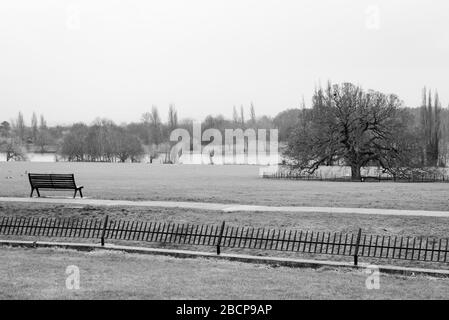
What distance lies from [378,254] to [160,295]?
6.21 metres

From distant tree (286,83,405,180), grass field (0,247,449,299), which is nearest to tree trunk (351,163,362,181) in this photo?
distant tree (286,83,405,180)

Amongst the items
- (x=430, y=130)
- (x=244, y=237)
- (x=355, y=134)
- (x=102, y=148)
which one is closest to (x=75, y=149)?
(x=102, y=148)

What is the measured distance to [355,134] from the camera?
157 ft

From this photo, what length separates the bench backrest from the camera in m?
22.5

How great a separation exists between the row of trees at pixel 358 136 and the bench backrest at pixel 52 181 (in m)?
29.1

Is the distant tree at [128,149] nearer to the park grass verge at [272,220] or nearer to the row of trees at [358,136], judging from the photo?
the row of trees at [358,136]

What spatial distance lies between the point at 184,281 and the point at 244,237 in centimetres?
303

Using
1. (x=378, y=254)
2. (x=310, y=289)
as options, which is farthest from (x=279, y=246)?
(x=310, y=289)

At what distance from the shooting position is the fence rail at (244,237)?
13516 millimetres

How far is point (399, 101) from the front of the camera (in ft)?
163

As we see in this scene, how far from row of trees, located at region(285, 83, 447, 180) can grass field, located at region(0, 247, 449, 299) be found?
3648cm

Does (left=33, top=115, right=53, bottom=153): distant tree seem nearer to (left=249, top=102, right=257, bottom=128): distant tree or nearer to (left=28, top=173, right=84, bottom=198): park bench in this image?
(left=249, top=102, right=257, bottom=128): distant tree
